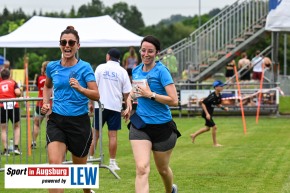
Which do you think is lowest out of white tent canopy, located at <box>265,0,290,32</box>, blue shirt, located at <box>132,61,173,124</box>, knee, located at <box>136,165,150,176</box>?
knee, located at <box>136,165,150,176</box>

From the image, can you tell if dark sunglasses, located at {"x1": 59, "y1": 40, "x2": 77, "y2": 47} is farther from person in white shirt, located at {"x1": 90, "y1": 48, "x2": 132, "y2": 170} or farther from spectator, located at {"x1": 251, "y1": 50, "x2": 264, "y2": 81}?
spectator, located at {"x1": 251, "y1": 50, "x2": 264, "y2": 81}

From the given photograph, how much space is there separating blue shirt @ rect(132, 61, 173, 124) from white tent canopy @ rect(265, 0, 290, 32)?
43.6ft

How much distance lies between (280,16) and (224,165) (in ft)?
28.0

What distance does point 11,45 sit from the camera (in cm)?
2638

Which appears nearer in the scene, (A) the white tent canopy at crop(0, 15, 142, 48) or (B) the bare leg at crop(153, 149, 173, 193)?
(B) the bare leg at crop(153, 149, 173, 193)

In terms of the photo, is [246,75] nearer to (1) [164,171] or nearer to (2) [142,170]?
(1) [164,171]

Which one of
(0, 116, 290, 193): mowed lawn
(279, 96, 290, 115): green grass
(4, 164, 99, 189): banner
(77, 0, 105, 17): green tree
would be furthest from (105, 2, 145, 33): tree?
(4, 164, 99, 189): banner

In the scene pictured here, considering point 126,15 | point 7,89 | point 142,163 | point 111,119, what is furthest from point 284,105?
point 126,15

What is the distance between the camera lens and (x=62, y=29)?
27.6m

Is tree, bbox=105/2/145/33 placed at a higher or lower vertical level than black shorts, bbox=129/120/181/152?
higher

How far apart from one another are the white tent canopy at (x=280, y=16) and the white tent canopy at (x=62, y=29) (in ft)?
14.5

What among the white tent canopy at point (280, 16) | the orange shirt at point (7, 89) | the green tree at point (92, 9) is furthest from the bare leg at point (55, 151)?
the green tree at point (92, 9)

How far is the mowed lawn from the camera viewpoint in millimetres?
12914

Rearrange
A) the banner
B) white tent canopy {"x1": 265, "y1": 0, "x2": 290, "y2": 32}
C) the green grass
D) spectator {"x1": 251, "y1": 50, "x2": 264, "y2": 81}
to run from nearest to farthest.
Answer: the banner → white tent canopy {"x1": 265, "y1": 0, "x2": 290, "y2": 32} → the green grass → spectator {"x1": 251, "y1": 50, "x2": 264, "y2": 81}
